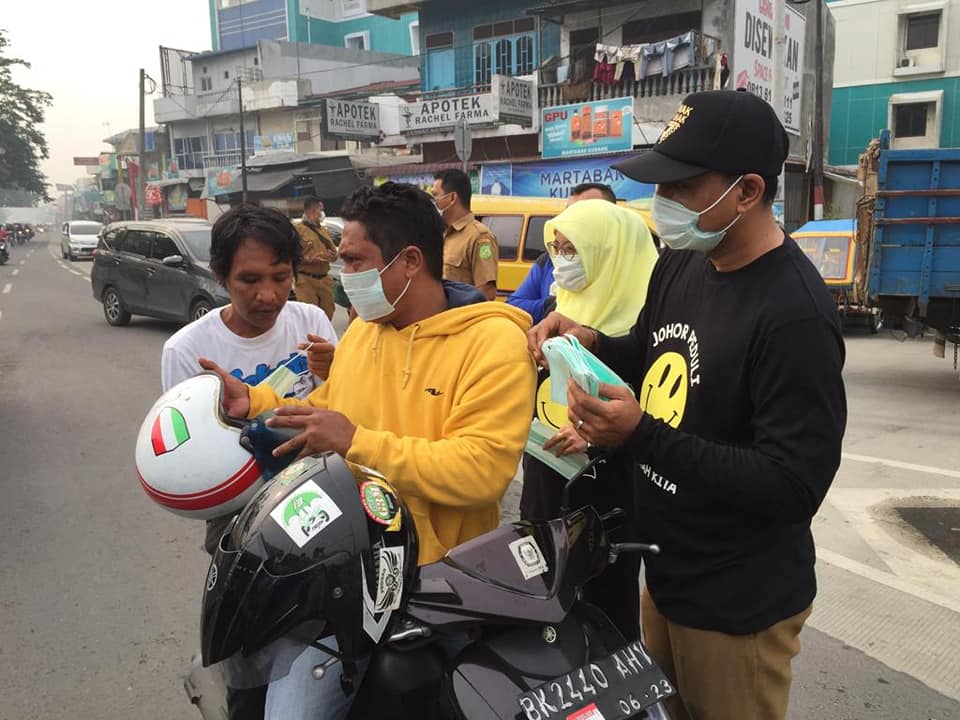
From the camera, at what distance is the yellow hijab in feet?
9.43

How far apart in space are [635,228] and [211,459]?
185 cm

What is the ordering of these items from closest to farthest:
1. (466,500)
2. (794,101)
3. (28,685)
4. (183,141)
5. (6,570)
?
(466,500), (28,685), (6,570), (794,101), (183,141)

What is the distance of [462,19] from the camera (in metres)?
22.3

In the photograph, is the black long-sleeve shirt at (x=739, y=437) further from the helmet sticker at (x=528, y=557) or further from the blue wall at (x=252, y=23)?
the blue wall at (x=252, y=23)

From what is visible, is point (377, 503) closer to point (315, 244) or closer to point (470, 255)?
point (470, 255)

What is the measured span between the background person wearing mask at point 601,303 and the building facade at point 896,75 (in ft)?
77.4

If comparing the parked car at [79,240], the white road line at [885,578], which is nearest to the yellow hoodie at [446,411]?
the white road line at [885,578]

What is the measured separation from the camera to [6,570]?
3.99 meters

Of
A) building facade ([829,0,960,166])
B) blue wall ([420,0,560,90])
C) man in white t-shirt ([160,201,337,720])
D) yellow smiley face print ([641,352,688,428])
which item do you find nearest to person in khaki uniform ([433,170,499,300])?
man in white t-shirt ([160,201,337,720])

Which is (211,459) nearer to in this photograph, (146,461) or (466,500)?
(146,461)

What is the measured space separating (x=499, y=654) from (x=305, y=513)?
458 millimetres

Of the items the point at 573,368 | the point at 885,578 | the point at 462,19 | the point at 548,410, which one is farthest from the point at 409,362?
the point at 462,19

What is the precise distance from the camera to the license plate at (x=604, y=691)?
139 centimetres

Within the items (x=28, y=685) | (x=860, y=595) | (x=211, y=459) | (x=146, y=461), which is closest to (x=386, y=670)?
(x=211, y=459)
